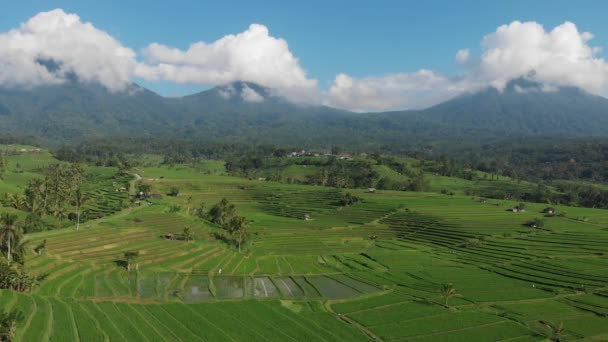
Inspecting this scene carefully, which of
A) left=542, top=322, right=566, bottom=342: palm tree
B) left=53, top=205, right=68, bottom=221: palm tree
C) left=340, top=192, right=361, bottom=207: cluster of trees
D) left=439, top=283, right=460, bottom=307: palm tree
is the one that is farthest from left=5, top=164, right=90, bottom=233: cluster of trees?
left=542, top=322, right=566, bottom=342: palm tree

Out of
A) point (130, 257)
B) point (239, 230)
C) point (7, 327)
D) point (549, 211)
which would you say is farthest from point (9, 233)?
point (549, 211)

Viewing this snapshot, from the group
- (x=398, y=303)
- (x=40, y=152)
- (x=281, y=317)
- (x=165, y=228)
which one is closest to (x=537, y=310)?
(x=398, y=303)

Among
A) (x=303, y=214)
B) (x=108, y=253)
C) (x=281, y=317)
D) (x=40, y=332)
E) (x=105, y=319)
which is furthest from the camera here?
(x=303, y=214)

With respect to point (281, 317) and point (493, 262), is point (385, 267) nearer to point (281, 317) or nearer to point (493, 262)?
point (493, 262)

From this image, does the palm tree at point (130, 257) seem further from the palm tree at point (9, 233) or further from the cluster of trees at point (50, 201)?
the cluster of trees at point (50, 201)

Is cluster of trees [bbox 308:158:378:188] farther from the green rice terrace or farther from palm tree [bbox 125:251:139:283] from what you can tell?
palm tree [bbox 125:251:139:283]

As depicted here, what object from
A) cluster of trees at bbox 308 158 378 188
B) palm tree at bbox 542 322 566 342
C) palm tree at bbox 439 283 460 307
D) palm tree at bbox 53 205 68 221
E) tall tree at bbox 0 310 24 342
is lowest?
palm tree at bbox 542 322 566 342
